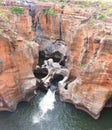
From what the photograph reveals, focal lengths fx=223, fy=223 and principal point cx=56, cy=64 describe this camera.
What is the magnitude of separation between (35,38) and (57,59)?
650 cm

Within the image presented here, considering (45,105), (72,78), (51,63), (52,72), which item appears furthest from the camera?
(51,63)

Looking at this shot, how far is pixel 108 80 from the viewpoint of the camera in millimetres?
22516

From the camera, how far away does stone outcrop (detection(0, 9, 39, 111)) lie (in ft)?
75.1

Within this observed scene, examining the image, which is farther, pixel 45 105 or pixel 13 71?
pixel 45 105

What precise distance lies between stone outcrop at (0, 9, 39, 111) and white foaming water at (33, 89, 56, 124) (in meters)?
1.70

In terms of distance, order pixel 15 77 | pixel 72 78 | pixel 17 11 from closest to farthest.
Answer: pixel 15 77 → pixel 72 78 → pixel 17 11

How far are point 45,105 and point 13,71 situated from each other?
5904 millimetres

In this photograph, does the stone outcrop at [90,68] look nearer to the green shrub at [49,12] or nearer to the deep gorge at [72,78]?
the deep gorge at [72,78]

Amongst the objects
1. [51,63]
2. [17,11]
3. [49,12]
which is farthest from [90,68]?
[49,12]

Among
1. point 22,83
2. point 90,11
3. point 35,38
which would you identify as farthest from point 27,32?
point 22,83

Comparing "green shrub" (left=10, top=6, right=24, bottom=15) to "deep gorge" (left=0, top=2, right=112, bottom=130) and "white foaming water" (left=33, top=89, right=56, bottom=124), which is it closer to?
"deep gorge" (left=0, top=2, right=112, bottom=130)

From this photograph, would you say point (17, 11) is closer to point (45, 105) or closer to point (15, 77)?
point (15, 77)

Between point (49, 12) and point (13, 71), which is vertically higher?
point (49, 12)

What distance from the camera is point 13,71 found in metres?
24.2
